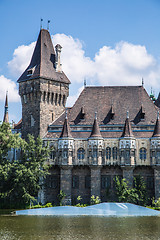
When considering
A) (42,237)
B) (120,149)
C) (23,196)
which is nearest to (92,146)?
(120,149)

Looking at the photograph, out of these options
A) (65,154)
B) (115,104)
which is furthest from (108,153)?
(115,104)

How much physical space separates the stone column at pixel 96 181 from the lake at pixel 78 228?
48.1 feet

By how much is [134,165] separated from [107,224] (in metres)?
20.6

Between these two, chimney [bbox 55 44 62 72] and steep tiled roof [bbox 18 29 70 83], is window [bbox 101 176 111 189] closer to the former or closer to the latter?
steep tiled roof [bbox 18 29 70 83]

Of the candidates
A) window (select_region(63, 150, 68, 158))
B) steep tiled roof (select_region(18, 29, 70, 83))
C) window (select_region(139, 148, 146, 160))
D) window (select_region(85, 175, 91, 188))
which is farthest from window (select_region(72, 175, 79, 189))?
steep tiled roof (select_region(18, 29, 70, 83))

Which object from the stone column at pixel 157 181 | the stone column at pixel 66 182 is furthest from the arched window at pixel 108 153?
the stone column at pixel 157 181

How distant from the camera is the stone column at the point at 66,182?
192 ft

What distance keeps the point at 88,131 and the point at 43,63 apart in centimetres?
1351

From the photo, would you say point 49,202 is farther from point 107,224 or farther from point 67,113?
point 107,224

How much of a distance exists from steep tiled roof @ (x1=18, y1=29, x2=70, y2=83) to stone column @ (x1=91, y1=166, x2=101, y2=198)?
16353 mm

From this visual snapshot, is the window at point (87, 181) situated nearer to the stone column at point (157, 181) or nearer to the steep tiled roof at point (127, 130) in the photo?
the steep tiled roof at point (127, 130)

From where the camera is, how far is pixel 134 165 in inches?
2302

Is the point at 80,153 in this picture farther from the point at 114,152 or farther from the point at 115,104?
the point at 115,104

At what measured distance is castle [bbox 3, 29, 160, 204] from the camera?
59.0 meters
